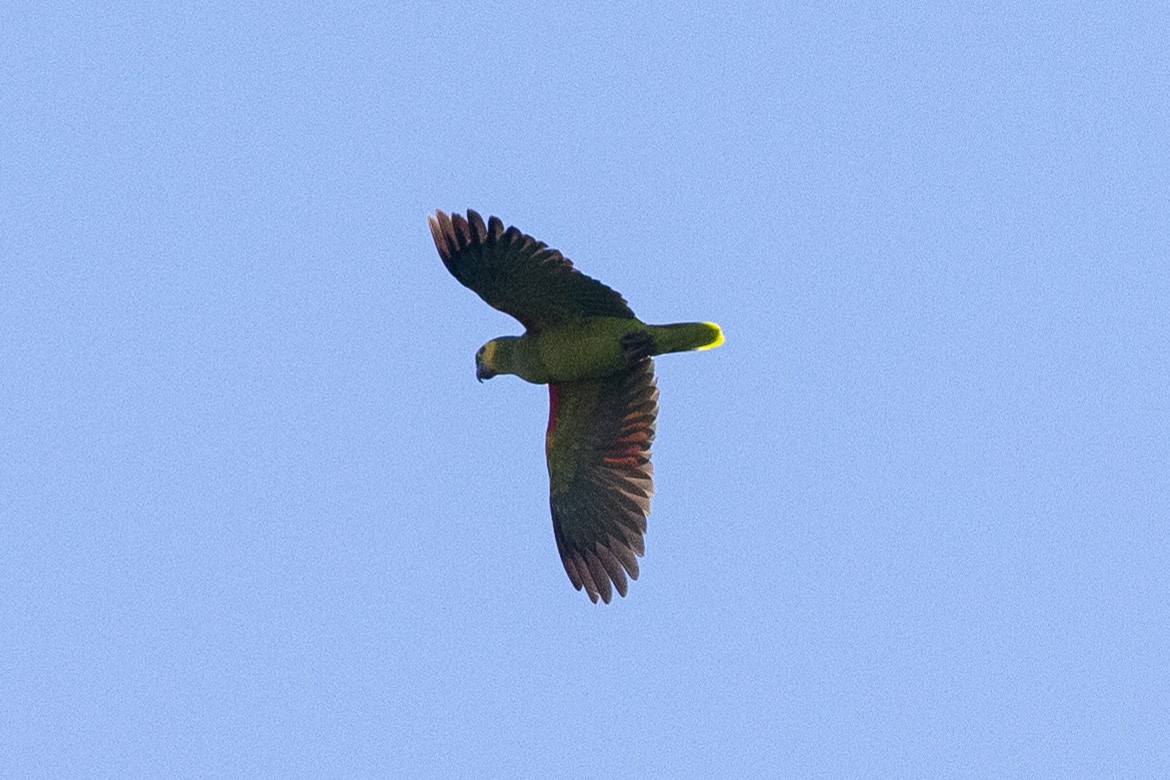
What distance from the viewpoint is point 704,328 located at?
51.1 ft

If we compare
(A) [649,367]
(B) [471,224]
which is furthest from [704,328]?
(B) [471,224]

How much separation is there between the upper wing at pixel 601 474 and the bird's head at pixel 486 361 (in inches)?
23.5

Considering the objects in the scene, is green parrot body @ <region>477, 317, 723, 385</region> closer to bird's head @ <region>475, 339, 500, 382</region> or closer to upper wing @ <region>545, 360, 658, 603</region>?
bird's head @ <region>475, 339, 500, 382</region>

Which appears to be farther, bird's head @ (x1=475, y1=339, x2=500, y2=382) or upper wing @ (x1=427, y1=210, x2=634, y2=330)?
bird's head @ (x1=475, y1=339, x2=500, y2=382)

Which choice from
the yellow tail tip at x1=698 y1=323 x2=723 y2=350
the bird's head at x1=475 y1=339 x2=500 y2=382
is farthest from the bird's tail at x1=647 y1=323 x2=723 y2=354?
the bird's head at x1=475 y1=339 x2=500 y2=382

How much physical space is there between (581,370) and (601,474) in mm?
1306

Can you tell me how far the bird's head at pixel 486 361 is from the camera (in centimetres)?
1683

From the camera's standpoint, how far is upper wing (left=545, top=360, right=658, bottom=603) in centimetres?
1675

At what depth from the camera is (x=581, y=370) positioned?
53.1 ft

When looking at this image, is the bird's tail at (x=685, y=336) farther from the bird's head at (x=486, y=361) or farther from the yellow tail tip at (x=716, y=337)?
the bird's head at (x=486, y=361)

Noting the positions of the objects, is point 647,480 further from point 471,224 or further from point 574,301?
point 471,224

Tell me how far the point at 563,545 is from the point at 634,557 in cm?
76

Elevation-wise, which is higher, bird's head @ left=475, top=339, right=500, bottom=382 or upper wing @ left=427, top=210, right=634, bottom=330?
upper wing @ left=427, top=210, right=634, bottom=330

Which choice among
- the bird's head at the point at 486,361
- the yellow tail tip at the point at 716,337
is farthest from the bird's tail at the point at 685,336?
the bird's head at the point at 486,361
